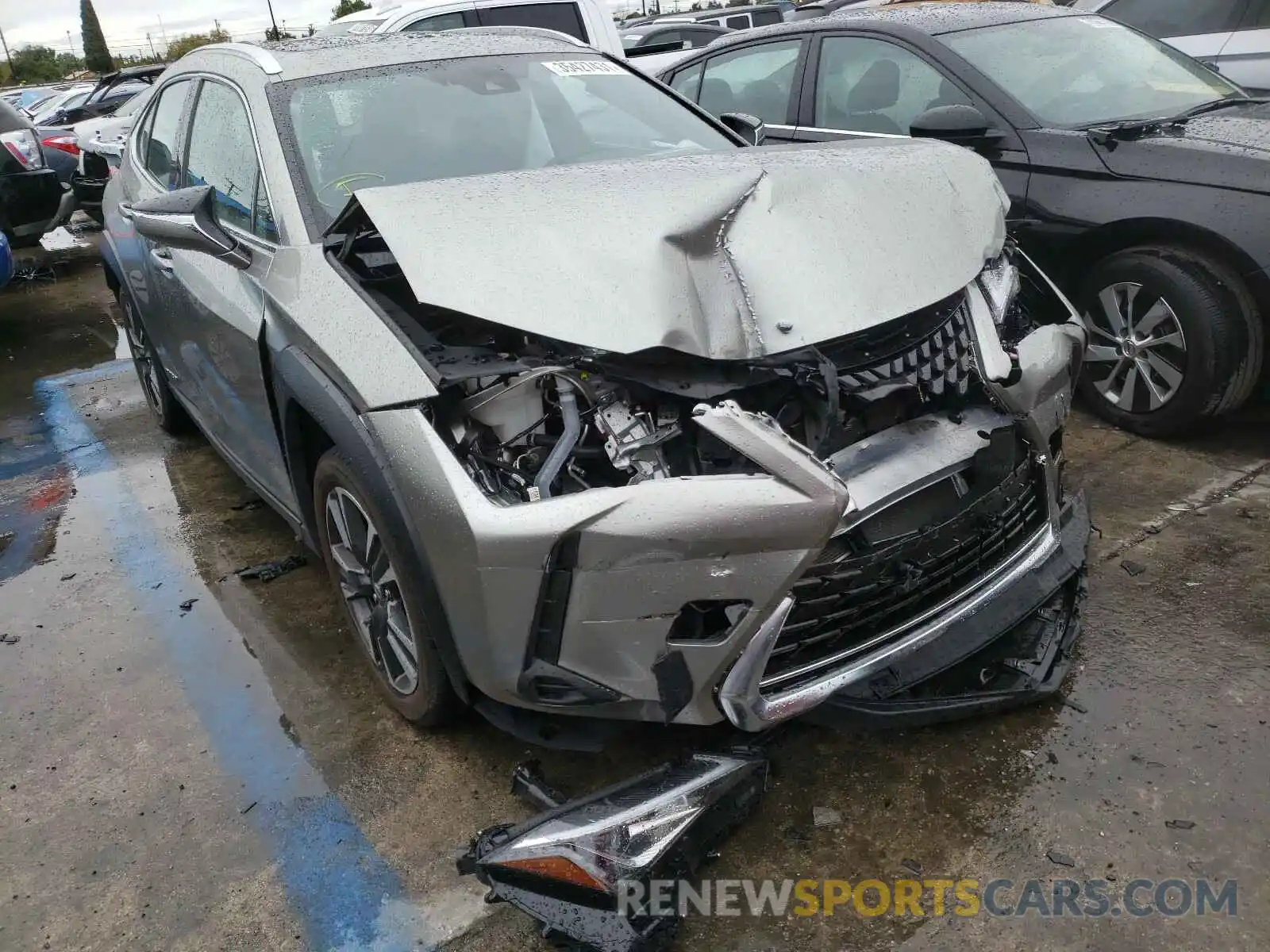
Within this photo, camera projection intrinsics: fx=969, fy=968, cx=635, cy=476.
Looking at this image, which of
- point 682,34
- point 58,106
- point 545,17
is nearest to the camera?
point 545,17

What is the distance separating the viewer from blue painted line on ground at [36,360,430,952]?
2.14 m

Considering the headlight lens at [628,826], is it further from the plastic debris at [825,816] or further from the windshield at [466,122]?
the windshield at [466,122]

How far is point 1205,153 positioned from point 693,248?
8.45 feet

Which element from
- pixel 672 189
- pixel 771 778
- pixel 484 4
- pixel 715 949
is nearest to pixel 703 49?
pixel 484 4

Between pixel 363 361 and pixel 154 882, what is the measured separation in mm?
1313

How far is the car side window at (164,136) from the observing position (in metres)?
3.88

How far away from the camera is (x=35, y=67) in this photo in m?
56.0

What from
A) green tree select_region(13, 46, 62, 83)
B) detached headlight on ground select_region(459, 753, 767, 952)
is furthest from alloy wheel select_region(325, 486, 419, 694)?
green tree select_region(13, 46, 62, 83)

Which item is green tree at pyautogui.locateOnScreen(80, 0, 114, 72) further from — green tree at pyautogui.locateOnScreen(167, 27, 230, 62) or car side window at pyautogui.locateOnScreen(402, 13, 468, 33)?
car side window at pyautogui.locateOnScreen(402, 13, 468, 33)

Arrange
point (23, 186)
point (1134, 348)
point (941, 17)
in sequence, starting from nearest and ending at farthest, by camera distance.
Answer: point (1134, 348)
point (941, 17)
point (23, 186)

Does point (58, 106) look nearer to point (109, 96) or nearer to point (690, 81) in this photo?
point (109, 96)

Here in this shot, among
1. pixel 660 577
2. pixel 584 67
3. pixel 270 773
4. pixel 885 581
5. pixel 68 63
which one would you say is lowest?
pixel 68 63

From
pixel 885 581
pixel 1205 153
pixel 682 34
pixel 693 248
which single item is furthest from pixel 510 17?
pixel 885 581

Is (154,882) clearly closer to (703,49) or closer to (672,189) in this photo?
(672,189)
